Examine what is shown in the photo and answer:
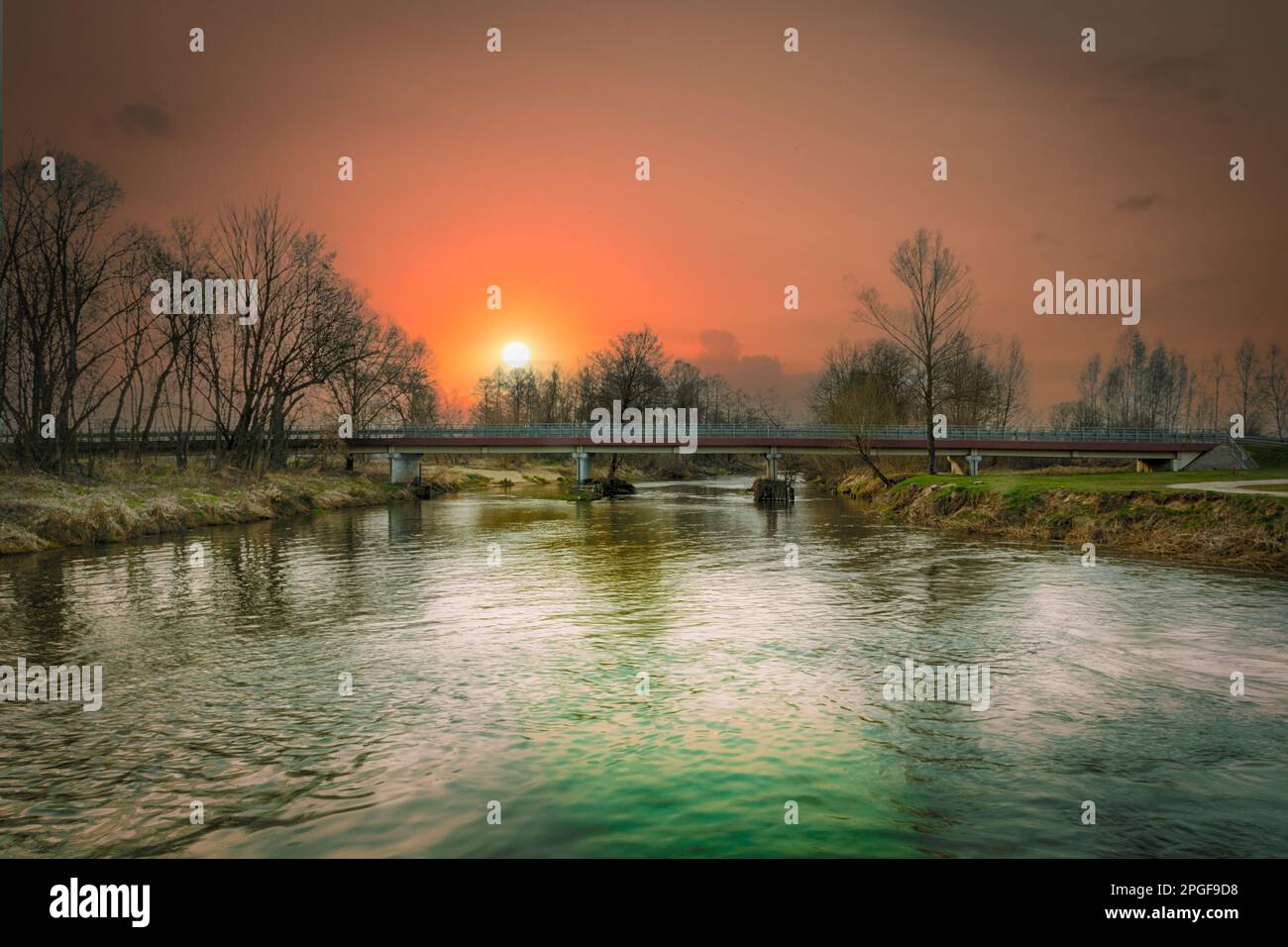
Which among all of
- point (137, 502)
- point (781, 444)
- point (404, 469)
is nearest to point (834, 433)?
point (781, 444)

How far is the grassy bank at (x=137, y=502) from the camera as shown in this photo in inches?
1125

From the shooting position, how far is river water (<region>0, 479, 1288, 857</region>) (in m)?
6.71

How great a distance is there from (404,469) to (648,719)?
70.8 metres

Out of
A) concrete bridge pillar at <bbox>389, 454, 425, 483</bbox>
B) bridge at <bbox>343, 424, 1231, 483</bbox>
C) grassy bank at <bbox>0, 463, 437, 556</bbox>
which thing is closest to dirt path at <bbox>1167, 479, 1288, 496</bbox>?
bridge at <bbox>343, 424, 1231, 483</bbox>

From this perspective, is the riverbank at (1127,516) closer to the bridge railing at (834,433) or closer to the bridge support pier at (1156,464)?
the bridge railing at (834,433)

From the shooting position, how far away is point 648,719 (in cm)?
983

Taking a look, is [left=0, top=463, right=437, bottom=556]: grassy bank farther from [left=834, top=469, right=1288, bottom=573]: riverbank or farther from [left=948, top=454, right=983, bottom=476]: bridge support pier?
[left=948, top=454, right=983, bottom=476]: bridge support pier

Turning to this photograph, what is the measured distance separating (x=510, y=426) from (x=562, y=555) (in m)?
53.2

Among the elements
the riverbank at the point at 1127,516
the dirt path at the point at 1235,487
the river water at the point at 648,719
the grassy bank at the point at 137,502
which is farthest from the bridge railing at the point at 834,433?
the river water at the point at 648,719

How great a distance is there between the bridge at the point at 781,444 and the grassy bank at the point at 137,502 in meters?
18.2

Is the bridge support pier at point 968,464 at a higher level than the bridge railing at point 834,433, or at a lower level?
lower

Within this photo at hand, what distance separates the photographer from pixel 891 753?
27.9 feet

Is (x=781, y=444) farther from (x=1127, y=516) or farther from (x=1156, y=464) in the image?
(x=1127, y=516)
